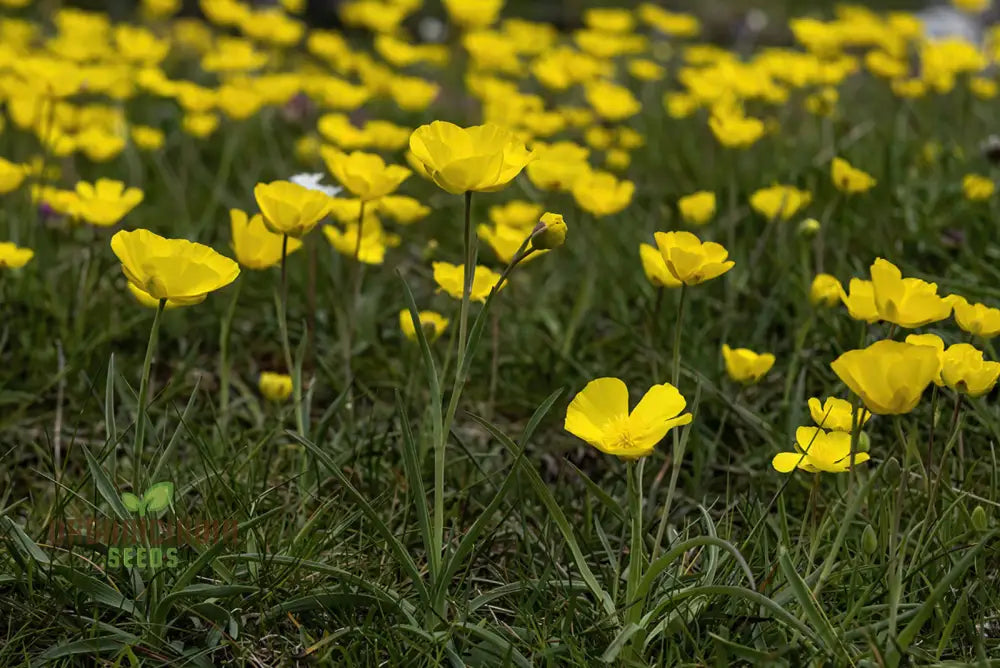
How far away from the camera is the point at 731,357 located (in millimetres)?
2070

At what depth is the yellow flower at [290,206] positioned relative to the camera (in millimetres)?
1813

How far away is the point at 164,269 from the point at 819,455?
1.07 meters

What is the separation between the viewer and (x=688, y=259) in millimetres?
1669

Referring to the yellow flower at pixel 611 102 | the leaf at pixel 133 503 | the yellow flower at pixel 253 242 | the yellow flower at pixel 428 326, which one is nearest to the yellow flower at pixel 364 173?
the yellow flower at pixel 253 242

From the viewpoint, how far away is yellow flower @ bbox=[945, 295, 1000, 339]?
172cm

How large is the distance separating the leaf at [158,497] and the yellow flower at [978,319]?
1329mm

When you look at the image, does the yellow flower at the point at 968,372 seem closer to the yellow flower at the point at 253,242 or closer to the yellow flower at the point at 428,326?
the yellow flower at the point at 428,326

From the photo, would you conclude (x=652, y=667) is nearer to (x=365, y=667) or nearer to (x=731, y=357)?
(x=365, y=667)

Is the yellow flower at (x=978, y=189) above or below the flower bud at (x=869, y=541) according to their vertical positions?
above

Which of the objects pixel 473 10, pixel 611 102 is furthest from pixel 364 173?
pixel 473 10

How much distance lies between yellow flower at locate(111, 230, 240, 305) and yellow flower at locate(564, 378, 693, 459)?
1.87 feet

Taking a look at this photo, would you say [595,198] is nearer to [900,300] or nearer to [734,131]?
[734,131]

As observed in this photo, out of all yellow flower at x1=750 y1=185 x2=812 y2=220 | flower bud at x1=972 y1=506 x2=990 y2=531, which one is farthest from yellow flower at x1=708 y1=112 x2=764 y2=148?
flower bud at x1=972 y1=506 x2=990 y2=531

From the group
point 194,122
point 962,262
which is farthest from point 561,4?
point 962,262
